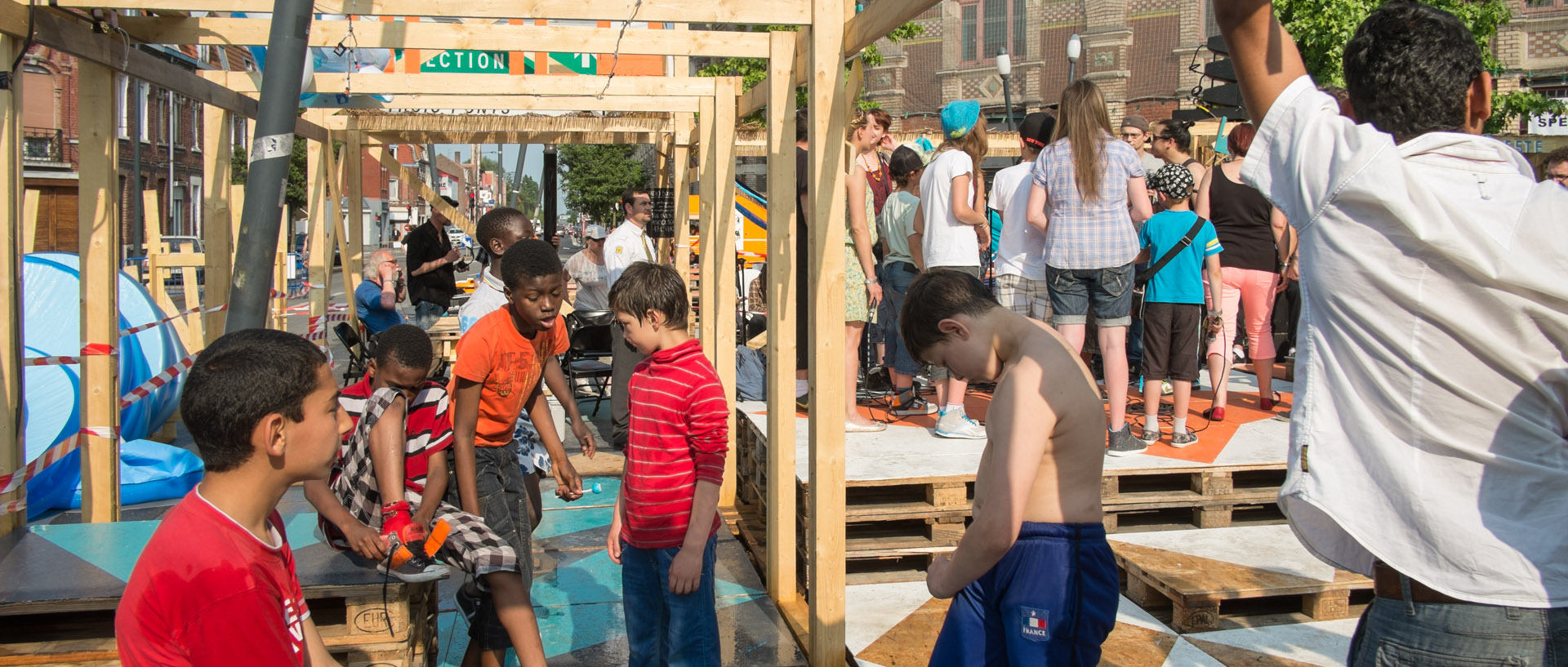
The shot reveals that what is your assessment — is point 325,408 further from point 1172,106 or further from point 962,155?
point 1172,106

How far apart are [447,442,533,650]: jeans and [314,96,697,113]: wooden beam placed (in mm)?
4011

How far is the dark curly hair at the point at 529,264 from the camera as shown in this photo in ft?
12.0

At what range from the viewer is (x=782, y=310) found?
4410mm

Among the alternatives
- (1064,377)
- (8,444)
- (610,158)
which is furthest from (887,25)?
(610,158)

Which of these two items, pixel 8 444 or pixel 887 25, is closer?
pixel 887 25

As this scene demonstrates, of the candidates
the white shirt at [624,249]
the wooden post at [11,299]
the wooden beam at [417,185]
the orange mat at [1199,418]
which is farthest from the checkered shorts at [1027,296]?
the wooden beam at [417,185]

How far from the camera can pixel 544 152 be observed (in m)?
13.7

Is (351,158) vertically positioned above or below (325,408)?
above

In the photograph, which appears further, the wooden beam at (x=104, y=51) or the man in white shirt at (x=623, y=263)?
the man in white shirt at (x=623, y=263)

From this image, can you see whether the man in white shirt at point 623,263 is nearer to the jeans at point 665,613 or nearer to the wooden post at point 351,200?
the wooden post at point 351,200

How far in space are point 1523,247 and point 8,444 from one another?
4.83 metres

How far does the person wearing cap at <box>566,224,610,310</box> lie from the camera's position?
374 inches

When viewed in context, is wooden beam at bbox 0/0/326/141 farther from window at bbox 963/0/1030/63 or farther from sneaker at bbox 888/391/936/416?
window at bbox 963/0/1030/63

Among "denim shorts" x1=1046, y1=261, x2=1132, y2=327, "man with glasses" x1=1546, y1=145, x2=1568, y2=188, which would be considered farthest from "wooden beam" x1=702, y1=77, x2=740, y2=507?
"man with glasses" x1=1546, y1=145, x2=1568, y2=188
